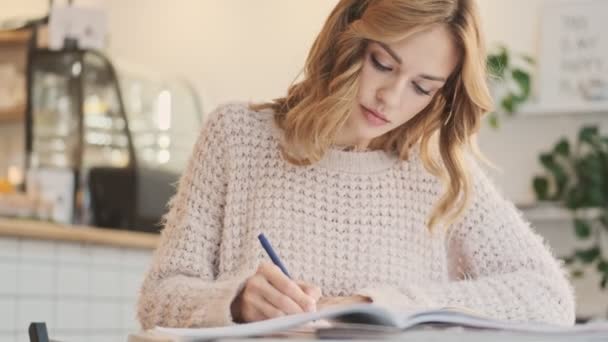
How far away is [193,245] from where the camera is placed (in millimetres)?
1472

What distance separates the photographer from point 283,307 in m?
1.09

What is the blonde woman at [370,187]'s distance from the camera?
4.84 feet

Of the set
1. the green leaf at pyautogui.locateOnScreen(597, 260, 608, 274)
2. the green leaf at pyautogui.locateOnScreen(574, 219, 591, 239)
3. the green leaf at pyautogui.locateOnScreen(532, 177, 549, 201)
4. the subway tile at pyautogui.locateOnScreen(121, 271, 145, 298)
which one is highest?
the green leaf at pyautogui.locateOnScreen(532, 177, 549, 201)

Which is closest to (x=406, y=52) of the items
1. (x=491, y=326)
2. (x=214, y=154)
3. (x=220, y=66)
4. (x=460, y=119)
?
(x=460, y=119)

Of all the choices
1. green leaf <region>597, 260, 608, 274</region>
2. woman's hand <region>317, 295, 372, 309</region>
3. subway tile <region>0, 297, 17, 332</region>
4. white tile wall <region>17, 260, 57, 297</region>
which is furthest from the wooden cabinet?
woman's hand <region>317, 295, 372, 309</region>

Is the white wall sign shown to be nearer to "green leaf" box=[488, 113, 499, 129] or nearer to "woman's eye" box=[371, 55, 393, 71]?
"green leaf" box=[488, 113, 499, 129]

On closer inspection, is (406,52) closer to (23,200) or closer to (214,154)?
(214,154)

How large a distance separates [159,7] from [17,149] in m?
0.95

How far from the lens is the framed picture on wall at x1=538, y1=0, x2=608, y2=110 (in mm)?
3586

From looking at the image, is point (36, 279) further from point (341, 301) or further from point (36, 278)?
point (341, 301)

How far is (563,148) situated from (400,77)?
219cm

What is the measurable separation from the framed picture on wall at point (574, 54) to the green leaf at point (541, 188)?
284 mm

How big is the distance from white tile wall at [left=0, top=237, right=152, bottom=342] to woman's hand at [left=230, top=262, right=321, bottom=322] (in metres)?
1.74

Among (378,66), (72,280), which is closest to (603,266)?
(72,280)
